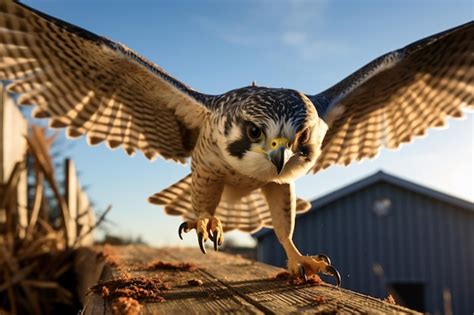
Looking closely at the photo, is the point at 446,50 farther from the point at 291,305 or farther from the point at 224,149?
the point at 291,305

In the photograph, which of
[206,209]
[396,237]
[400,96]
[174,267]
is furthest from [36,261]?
[396,237]

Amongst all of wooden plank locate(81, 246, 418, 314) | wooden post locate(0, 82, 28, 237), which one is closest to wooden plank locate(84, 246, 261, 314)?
wooden plank locate(81, 246, 418, 314)

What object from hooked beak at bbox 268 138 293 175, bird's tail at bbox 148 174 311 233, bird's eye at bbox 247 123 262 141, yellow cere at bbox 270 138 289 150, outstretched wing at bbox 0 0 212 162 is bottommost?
bird's tail at bbox 148 174 311 233

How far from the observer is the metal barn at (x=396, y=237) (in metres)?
13.8

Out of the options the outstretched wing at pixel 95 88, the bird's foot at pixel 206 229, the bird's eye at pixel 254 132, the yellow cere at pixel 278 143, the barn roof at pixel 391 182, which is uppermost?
the barn roof at pixel 391 182

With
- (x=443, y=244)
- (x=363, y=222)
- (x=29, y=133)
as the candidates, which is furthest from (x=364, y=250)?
(x=29, y=133)

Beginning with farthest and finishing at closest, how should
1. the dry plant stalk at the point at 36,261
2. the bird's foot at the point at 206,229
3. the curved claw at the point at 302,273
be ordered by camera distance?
the dry plant stalk at the point at 36,261 → the bird's foot at the point at 206,229 → the curved claw at the point at 302,273

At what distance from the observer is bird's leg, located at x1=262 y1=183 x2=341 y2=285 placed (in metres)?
3.05

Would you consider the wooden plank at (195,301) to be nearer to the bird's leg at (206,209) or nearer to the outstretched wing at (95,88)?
the bird's leg at (206,209)

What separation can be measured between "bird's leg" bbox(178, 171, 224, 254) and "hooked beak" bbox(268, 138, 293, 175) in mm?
805

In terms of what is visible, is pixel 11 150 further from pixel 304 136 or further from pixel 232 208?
pixel 304 136

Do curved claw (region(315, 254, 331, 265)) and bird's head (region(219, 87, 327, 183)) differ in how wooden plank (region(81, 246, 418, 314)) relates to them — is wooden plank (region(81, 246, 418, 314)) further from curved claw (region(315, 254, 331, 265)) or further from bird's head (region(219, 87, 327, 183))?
bird's head (region(219, 87, 327, 183))

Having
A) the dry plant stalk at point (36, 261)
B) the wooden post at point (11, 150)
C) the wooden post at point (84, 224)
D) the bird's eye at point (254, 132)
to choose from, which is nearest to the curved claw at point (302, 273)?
the bird's eye at point (254, 132)

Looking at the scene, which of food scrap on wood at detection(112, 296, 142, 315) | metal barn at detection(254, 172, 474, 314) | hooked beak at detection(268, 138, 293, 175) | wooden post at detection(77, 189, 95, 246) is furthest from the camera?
metal barn at detection(254, 172, 474, 314)
